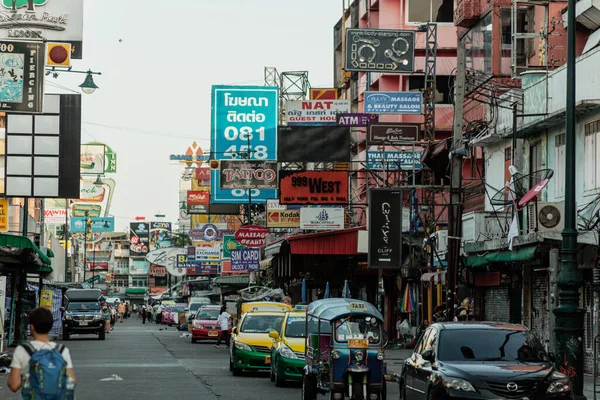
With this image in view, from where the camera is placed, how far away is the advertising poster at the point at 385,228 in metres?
38.2

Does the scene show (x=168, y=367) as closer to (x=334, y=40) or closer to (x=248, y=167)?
(x=248, y=167)

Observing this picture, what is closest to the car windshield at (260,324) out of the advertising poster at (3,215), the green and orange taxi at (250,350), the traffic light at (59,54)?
the green and orange taxi at (250,350)

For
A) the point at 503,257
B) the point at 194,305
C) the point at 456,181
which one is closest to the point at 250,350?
the point at 456,181

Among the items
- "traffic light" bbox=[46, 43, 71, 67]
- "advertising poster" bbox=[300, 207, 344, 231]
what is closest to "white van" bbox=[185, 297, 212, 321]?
"traffic light" bbox=[46, 43, 71, 67]

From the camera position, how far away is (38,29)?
182ft

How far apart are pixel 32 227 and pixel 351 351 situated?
63.5 metres

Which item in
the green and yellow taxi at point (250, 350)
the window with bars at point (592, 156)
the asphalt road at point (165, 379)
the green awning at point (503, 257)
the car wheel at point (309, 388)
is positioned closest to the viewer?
the car wheel at point (309, 388)

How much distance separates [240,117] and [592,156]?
29673 mm

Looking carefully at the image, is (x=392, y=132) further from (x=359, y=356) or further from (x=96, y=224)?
(x=96, y=224)

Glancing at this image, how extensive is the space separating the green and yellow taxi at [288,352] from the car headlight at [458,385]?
9.21 metres

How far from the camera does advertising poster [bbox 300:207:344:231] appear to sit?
46188 millimetres

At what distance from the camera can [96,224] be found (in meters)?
150

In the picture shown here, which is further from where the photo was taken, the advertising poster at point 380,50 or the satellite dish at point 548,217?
the advertising poster at point 380,50

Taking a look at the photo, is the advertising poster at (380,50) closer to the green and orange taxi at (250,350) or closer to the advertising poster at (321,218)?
the advertising poster at (321,218)
